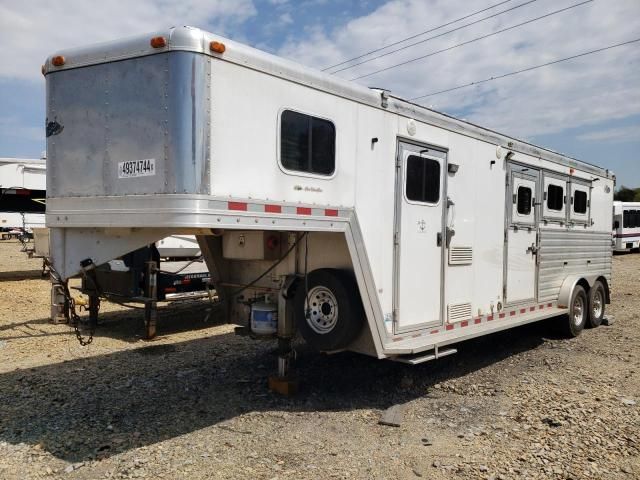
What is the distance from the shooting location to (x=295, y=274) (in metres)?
5.48

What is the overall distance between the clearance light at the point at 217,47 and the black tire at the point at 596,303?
7.57m

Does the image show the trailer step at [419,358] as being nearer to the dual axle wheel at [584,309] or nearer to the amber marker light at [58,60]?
the dual axle wheel at [584,309]

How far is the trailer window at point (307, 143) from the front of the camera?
4504 mm

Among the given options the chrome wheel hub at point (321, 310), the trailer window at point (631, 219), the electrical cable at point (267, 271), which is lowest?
the chrome wheel hub at point (321, 310)

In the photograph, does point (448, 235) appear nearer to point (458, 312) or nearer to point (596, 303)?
point (458, 312)

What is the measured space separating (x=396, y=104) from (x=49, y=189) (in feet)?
10.6

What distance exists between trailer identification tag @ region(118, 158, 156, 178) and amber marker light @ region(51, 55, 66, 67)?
3.59ft

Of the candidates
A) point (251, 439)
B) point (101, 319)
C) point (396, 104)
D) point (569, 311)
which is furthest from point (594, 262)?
point (101, 319)

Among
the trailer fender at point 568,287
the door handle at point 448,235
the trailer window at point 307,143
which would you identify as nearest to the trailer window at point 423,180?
the door handle at point 448,235

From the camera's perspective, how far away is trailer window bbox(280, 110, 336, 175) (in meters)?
Result: 4.50

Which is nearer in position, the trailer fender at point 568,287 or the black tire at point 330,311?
the black tire at point 330,311

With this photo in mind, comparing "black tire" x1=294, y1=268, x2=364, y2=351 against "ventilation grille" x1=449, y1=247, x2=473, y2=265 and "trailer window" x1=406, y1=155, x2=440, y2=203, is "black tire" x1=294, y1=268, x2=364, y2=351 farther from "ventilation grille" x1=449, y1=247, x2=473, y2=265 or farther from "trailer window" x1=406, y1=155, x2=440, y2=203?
"ventilation grille" x1=449, y1=247, x2=473, y2=265

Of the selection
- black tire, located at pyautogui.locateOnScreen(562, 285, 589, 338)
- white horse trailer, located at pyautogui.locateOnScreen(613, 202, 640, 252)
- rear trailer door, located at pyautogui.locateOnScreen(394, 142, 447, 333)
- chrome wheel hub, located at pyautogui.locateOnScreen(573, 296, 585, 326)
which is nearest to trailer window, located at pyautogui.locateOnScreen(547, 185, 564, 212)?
black tire, located at pyautogui.locateOnScreen(562, 285, 589, 338)

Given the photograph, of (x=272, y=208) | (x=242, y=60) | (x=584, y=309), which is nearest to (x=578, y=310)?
(x=584, y=309)
